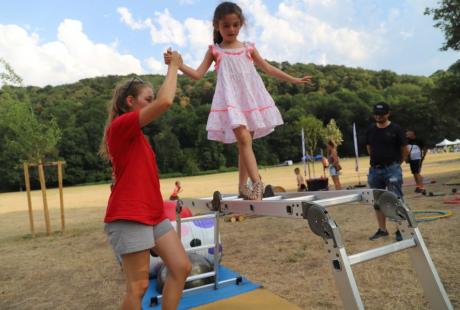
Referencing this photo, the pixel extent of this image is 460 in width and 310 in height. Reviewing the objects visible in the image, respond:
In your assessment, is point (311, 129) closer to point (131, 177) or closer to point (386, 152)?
point (386, 152)

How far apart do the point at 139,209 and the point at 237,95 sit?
1.59m

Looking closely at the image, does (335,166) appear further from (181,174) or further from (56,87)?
(56,87)

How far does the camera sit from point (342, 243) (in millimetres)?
2379

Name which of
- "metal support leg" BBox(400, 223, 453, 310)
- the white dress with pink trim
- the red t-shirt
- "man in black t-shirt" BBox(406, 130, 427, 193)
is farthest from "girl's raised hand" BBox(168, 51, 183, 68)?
"man in black t-shirt" BBox(406, 130, 427, 193)

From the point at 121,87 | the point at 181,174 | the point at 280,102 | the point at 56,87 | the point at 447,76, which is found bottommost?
the point at 181,174

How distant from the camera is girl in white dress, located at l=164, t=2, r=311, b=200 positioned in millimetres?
3639

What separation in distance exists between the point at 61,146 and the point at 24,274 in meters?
62.0

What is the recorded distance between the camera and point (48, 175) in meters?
54.9

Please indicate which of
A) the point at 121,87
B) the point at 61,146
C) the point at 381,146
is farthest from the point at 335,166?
the point at 61,146

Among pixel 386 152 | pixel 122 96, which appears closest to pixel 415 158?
pixel 386 152

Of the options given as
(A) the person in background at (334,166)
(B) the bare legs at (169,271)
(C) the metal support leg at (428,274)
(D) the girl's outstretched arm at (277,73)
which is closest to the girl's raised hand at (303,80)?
(D) the girl's outstretched arm at (277,73)

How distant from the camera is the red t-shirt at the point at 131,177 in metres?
2.68

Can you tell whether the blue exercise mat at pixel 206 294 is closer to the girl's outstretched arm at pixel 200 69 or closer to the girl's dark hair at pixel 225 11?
the girl's outstretched arm at pixel 200 69

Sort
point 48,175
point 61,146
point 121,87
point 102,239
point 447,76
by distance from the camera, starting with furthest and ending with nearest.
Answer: point 61,146 < point 48,175 < point 447,76 < point 102,239 < point 121,87
